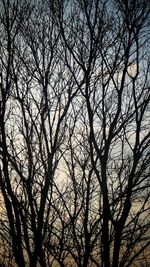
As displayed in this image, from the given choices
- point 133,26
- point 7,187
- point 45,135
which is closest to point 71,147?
point 45,135

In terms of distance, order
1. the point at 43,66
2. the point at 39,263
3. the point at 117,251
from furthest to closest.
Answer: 1. the point at 43,66
2. the point at 39,263
3. the point at 117,251

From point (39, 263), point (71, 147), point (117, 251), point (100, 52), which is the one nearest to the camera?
point (117, 251)

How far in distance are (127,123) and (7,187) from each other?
9.14ft

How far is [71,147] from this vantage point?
8.56 meters

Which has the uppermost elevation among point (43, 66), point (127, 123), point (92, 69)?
point (43, 66)

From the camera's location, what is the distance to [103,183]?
6.31m

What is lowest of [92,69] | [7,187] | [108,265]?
[108,265]

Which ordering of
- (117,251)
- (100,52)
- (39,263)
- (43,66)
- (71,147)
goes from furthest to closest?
(71,147) → (43,66) → (39,263) → (100,52) → (117,251)

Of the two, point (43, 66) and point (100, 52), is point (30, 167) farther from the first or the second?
point (100, 52)

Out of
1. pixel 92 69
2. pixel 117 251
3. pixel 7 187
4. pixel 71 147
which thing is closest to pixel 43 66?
pixel 92 69

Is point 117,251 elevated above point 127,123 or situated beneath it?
situated beneath

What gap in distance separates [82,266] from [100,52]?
4.66m

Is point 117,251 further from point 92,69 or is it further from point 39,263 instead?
point 92,69

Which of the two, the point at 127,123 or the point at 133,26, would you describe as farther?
the point at 127,123
